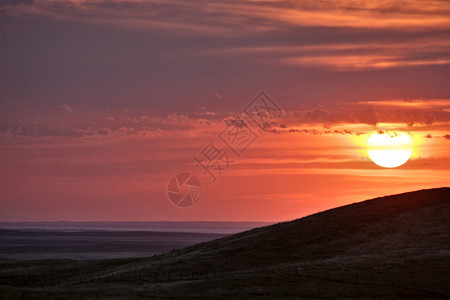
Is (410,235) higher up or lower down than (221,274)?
higher up

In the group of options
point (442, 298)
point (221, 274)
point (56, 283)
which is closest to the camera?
point (442, 298)

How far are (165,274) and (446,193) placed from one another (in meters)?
65.8

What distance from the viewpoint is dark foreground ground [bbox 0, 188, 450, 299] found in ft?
256

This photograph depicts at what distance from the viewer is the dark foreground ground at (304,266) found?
7812 cm

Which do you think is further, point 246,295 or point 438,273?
point 438,273

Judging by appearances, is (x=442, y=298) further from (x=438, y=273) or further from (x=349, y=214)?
(x=349, y=214)

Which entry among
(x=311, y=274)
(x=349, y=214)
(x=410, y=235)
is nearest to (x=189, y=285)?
(x=311, y=274)

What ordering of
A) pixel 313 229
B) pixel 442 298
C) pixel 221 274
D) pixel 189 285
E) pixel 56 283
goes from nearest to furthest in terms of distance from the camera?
pixel 442 298
pixel 189 285
pixel 221 274
pixel 56 283
pixel 313 229

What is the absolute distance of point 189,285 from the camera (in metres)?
83.2

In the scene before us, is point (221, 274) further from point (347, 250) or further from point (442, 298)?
point (442, 298)

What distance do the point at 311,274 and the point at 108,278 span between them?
2776 cm

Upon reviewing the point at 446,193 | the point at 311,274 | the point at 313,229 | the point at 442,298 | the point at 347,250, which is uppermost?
the point at 446,193

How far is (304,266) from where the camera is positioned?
306 feet

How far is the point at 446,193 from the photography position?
139 meters
